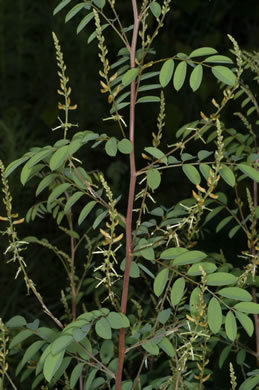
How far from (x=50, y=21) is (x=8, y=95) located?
1.26 ft

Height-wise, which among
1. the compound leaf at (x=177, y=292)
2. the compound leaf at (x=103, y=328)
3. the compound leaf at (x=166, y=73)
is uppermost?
the compound leaf at (x=166, y=73)

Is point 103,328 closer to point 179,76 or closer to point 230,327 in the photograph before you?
point 230,327

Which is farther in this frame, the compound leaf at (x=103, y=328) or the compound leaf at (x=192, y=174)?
the compound leaf at (x=192, y=174)

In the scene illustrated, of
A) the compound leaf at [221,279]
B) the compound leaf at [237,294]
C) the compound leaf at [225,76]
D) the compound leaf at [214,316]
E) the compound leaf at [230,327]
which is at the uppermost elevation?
the compound leaf at [225,76]

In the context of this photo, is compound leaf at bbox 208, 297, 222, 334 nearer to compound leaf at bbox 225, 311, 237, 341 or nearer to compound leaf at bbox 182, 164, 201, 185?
compound leaf at bbox 225, 311, 237, 341

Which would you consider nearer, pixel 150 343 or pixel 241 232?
pixel 150 343

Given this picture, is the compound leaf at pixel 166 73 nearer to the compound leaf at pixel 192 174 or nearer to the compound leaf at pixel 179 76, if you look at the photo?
the compound leaf at pixel 179 76

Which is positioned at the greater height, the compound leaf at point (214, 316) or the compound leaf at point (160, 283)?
the compound leaf at point (160, 283)

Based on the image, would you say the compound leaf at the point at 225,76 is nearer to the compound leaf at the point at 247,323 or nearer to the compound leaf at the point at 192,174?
the compound leaf at the point at 192,174

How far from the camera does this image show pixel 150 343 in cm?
128

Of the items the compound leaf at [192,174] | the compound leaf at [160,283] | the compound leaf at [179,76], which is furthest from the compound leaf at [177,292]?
the compound leaf at [179,76]

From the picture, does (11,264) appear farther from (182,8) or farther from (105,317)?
(182,8)

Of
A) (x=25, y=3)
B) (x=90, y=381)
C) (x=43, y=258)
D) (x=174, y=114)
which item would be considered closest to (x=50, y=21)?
(x=25, y=3)

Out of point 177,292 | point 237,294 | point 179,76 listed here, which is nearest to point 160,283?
point 177,292
